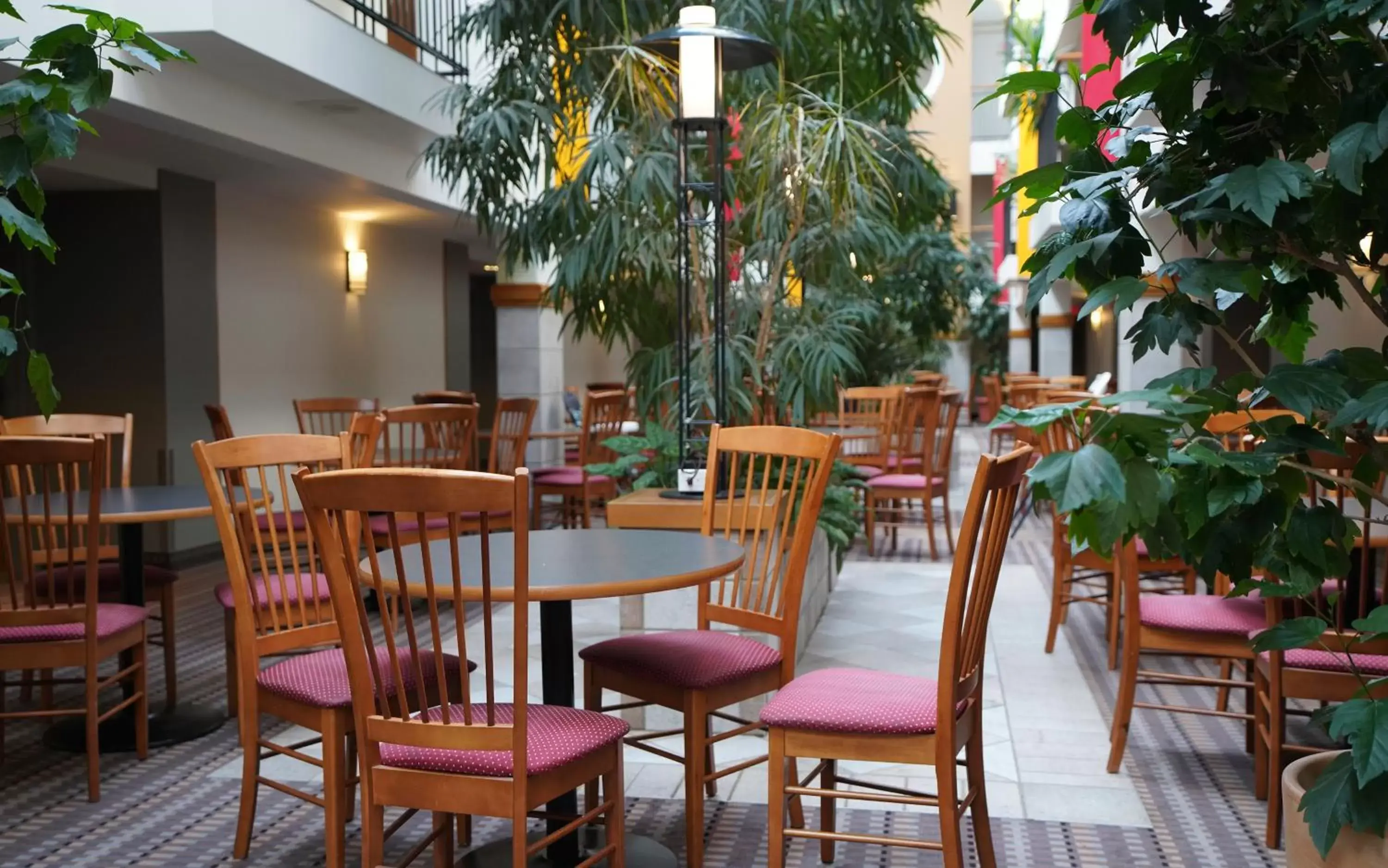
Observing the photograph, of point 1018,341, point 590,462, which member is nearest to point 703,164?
point 590,462

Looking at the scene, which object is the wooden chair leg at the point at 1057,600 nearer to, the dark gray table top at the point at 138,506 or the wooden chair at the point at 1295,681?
the wooden chair at the point at 1295,681

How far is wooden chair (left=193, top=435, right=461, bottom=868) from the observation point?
8.73 feet

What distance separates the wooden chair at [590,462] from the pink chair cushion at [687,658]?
400 cm

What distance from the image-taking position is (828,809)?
111 inches

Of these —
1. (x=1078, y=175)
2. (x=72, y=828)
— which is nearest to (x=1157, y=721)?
(x=1078, y=175)

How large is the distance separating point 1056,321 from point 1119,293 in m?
17.4

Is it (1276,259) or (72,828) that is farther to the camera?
(72,828)

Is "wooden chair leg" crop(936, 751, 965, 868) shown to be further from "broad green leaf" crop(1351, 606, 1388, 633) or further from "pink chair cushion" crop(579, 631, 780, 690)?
"broad green leaf" crop(1351, 606, 1388, 633)

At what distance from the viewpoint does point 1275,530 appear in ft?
5.75

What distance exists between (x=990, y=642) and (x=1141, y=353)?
3688 mm

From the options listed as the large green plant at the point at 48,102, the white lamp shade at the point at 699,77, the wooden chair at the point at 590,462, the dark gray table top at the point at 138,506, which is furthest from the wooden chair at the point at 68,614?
the wooden chair at the point at 590,462

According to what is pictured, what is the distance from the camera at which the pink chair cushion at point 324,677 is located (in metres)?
2.66

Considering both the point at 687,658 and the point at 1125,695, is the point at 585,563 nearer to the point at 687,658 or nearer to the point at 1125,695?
the point at 687,658

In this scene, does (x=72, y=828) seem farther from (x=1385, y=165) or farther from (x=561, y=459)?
(x=561, y=459)
